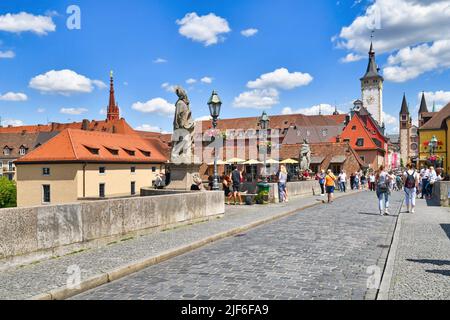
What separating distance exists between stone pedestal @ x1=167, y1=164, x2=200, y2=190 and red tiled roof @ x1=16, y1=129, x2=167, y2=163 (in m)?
40.2

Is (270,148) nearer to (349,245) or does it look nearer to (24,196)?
(24,196)

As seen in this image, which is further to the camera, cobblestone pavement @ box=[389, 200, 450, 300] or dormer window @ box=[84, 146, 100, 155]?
dormer window @ box=[84, 146, 100, 155]

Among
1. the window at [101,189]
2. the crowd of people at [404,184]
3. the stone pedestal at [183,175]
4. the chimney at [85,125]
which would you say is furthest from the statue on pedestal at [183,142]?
the chimney at [85,125]

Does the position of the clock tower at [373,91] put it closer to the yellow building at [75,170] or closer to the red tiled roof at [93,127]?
the red tiled roof at [93,127]

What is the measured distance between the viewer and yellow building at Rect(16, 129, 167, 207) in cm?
5184

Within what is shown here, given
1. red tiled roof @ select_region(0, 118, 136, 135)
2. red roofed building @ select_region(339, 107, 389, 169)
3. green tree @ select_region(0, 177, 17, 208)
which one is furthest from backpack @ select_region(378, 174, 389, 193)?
red tiled roof @ select_region(0, 118, 136, 135)

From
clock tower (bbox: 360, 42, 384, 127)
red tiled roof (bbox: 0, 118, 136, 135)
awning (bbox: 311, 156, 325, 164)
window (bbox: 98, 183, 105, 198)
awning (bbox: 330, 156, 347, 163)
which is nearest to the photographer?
awning (bbox: 330, 156, 347, 163)

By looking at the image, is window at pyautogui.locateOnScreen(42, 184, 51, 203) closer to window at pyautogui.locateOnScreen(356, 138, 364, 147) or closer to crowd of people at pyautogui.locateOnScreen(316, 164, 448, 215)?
crowd of people at pyautogui.locateOnScreen(316, 164, 448, 215)

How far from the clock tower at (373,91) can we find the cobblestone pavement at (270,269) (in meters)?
104

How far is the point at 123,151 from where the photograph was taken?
61375mm

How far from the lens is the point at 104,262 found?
709 centimetres
